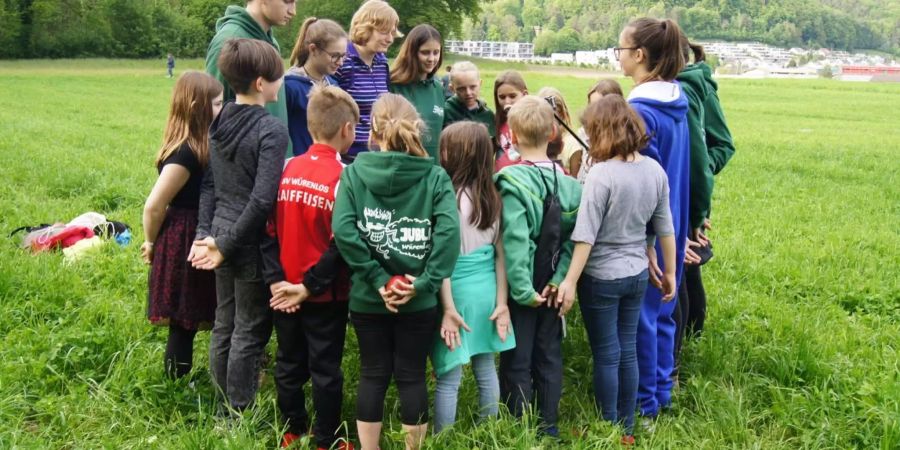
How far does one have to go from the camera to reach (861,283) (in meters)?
6.64

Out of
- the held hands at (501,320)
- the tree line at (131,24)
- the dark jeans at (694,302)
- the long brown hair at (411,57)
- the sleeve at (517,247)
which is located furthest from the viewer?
the tree line at (131,24)

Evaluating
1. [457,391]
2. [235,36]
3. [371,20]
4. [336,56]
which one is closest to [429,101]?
[371,20]

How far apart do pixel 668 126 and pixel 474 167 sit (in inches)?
45.7

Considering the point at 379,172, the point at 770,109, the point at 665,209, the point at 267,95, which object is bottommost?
the point at 770,109

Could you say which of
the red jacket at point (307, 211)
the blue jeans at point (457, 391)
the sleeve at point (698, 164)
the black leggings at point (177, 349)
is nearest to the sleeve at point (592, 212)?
the blue jeans at point (457, 391)

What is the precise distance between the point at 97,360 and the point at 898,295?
6.06m

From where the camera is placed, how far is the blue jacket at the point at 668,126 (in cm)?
411

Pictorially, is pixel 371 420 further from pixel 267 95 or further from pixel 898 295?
pixel 898 295

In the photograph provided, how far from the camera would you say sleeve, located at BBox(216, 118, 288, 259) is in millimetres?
3635

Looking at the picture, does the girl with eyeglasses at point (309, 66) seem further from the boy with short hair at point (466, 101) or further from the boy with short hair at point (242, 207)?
the boy with short hair at point (466, 101)

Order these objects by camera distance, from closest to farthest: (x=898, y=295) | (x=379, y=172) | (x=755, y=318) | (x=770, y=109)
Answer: (x=379, y=172)
(x=755, y=318)
(x=898, y=295)
(x=770, y=109)

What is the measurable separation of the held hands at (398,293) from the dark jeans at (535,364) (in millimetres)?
699

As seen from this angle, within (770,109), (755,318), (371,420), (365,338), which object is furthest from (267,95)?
(770,109)

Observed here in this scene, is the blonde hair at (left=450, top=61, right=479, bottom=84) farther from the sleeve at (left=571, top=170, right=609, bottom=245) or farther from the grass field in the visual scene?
the grass field
